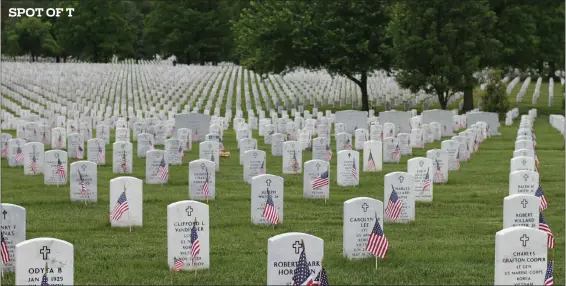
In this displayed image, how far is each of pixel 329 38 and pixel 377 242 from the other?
3131cm

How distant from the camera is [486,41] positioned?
41688 millimetres

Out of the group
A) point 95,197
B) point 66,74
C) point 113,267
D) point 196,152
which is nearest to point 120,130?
point 196,152

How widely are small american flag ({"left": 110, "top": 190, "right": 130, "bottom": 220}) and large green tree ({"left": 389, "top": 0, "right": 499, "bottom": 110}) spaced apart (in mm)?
26983

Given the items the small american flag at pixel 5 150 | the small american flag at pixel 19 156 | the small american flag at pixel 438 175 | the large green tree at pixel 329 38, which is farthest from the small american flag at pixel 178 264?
the large green tree at pixel 329 38

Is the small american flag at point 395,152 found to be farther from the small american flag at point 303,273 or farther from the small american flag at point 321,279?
the small american flag at point 303,273

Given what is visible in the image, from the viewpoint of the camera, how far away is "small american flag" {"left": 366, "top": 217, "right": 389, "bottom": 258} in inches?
496

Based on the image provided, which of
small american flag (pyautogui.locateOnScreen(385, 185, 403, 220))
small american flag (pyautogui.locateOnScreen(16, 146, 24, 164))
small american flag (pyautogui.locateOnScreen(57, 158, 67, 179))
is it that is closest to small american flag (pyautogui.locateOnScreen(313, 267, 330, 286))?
small american flag (pyautogui.locateOnScreen(385, 185, 403, 220))

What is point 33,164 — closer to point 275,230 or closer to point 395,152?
point 395,152

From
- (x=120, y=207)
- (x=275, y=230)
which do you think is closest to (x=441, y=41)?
(x=275, y=230)

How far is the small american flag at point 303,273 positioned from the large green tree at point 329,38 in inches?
1282

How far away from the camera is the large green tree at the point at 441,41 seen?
40.8m

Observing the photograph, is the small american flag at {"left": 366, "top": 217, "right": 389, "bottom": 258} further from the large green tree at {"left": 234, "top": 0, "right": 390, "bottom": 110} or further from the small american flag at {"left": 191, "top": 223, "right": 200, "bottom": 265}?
the large green tree at {"left": 234, "top": 0, "right": 390, "bottom": 110}

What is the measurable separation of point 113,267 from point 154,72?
58275mm

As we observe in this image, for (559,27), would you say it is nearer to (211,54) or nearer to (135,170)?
(135,170)
